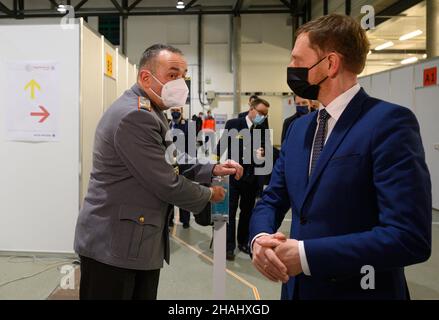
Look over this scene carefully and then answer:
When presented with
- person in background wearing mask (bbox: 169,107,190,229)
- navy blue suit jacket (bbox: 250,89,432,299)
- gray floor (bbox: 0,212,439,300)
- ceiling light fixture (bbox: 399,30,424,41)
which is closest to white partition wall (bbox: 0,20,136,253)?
gray floor (bbox: 0,212,439,300)

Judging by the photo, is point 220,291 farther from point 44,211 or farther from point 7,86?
point 7,86

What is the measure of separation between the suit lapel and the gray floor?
2.04 m

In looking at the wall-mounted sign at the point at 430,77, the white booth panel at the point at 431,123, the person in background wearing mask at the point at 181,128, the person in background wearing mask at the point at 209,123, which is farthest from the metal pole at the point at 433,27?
the person in background wearing mask at the point at 209,123

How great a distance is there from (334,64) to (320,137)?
0.73 feet

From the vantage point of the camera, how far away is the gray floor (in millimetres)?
2824

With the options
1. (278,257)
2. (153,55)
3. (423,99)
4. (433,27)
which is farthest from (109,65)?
(433,27)

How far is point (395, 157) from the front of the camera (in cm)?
87

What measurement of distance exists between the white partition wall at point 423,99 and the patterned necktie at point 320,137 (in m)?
5.27

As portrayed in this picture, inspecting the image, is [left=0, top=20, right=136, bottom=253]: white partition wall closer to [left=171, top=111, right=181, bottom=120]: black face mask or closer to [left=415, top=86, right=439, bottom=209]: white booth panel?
[left=171, top=111, right=181, bottom=120]: black face mask

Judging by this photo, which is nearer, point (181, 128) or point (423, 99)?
point (181, 128)

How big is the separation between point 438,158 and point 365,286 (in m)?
5.50

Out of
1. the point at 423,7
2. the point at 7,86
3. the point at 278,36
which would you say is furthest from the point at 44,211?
the point at 278,36

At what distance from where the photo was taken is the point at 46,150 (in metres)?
3.59

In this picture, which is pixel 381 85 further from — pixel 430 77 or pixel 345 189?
pixel 345 189
